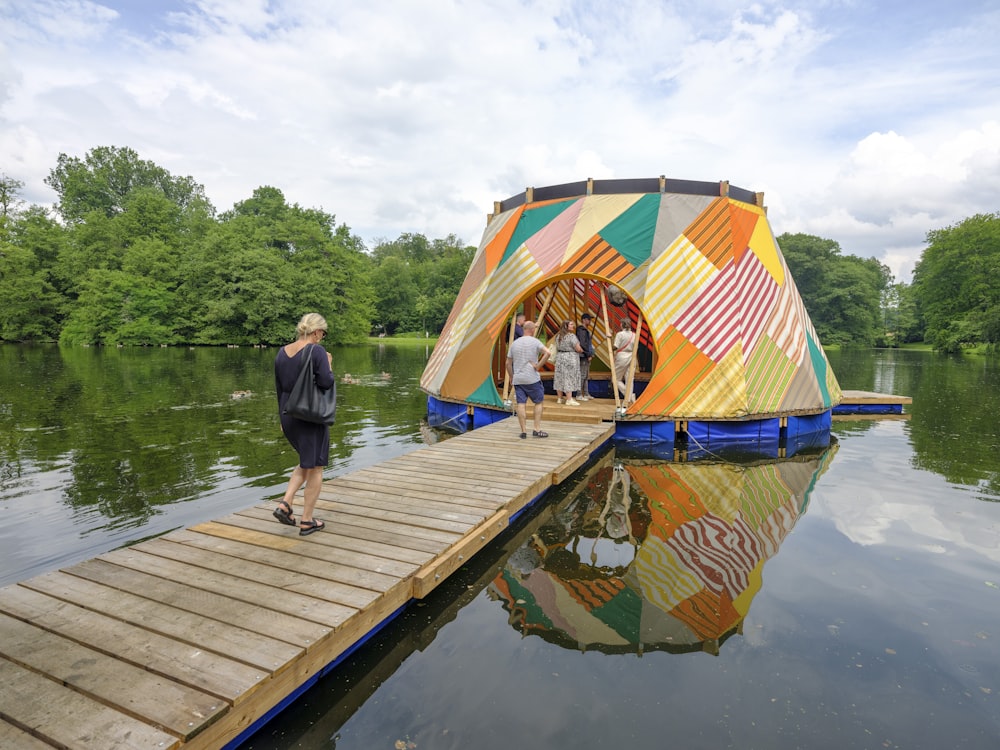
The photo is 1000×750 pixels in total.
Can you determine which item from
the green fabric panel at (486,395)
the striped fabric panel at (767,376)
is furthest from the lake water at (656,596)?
the green fabric panel at (486,395)

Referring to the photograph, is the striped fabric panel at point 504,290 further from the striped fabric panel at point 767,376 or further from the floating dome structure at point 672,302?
the striped fabric panel at point 767,376

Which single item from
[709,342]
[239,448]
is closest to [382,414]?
[239,448]

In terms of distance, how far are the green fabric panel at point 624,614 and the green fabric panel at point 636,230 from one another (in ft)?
24.3

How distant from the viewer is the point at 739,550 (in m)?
5.46

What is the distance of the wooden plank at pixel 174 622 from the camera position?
2802 millimetres

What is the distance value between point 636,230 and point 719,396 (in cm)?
359

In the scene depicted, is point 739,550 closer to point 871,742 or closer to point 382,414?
point 871,742

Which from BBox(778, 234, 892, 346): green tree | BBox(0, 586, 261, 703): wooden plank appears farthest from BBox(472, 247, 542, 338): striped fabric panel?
BBox(778, 234, 892, 346): green tree

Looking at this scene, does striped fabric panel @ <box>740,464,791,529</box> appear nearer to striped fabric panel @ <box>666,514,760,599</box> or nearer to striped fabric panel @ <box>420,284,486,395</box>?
striped fabric panel @ <box>666,514,760,599</box>

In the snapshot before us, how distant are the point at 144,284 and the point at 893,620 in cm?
4905

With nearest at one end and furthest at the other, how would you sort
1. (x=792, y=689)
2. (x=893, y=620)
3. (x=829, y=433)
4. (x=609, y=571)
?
(x=792, y=689)
(x=893, y=620)
(x=609, y=571)
(x=829, y=433)

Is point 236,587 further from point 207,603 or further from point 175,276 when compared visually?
point 175,276

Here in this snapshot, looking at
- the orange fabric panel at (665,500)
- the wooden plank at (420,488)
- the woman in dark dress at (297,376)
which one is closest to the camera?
the woman in dark dress at (297,376)

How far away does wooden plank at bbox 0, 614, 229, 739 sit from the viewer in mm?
2348
